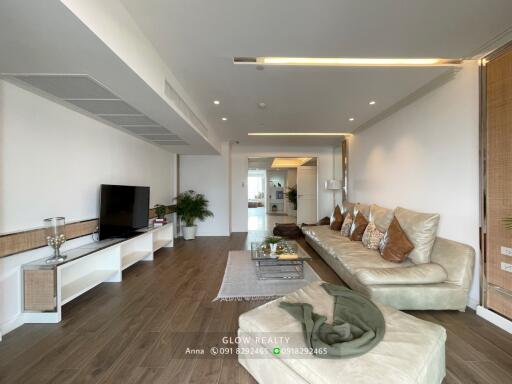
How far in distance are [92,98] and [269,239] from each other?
2.77 meters

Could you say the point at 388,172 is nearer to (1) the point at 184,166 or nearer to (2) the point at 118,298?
(2) the point at 118,298

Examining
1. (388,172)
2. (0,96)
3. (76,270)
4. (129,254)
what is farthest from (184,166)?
(388,172)

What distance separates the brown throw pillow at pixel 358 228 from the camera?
12.6ft

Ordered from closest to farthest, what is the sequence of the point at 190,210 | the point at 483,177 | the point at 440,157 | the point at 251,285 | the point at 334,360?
the point at 334,360 → the point at 483,177 → the point at 440,157 → the point at 251,285 → the point at 190,210

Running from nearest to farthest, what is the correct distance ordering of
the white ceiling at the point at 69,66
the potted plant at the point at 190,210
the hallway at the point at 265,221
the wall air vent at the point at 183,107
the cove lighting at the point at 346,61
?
the white ceiling at the point at 69,66 → the cove lighting at the point at 346,61 → the wall air vent at the point at 183,107 → the potted plant at the point at 190,210 → the hallway at the point at 265,221

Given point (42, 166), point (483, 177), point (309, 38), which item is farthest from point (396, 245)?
point (42, 166)

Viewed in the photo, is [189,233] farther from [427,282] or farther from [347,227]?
[427,282]

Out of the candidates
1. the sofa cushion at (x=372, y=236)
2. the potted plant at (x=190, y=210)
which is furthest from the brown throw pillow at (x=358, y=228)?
the potted plant at (x=190, y=210)

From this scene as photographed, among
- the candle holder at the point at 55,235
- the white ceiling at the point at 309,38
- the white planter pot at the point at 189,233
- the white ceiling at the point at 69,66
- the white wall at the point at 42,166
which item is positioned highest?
the white ceiling at the point at 309,38

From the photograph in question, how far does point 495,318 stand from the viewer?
2115 millimetres

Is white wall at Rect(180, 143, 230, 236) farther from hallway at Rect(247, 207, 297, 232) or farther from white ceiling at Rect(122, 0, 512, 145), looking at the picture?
white ceiling at Rect(122, 0, 512, 145)

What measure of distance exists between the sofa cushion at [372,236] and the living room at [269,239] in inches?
0.8

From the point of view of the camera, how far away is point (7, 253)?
2045 millimetres

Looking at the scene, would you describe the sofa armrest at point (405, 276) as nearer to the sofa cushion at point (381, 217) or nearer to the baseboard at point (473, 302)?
the baseboard at point (473, 302)
